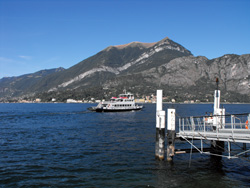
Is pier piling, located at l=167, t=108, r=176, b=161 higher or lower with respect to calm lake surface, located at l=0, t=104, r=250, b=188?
higher

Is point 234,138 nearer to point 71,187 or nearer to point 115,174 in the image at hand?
point 115,174

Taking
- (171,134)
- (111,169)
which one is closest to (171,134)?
(171,134)

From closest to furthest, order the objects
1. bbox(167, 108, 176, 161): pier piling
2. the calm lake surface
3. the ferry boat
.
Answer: the calm lake surface < bbox(167, 108, 176, 161): pier piling < the ferry boat

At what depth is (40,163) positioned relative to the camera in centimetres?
2391

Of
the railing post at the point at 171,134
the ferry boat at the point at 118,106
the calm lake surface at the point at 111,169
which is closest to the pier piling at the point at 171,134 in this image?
the railing post at the point at 171,134

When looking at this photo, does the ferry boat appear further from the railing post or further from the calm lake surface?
the railing post

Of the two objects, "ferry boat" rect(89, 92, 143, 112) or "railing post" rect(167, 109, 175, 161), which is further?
"ferry boat" rect(89, 92, 143, 112)

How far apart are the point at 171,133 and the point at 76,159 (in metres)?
10.9

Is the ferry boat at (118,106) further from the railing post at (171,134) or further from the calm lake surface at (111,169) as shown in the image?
the railing post at (171,134)

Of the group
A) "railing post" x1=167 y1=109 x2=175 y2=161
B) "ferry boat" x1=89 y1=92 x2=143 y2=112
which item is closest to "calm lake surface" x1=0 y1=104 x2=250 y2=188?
"railing post" x1=167 y1=109 x2=175 y2=161

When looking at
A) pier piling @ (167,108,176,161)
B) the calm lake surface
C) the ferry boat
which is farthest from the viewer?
the ferry boat

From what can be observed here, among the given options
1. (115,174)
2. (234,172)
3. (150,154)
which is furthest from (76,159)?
(234,172)

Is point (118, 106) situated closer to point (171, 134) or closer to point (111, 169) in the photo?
point (111, 169)

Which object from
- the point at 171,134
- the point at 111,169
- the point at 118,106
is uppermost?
the point at 118,106
